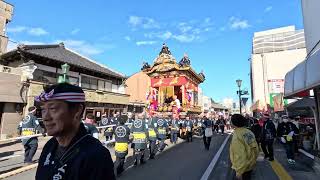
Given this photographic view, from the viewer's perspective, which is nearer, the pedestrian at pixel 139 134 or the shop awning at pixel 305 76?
the shop awning at pixel 305 76

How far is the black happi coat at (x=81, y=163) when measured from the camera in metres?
1.80

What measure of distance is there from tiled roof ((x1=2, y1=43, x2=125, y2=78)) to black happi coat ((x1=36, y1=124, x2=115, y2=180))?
19127 mm

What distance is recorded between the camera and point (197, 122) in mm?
27156

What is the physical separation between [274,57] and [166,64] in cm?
4333

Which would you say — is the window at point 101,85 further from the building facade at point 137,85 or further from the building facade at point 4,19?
the building facade at point 137,85

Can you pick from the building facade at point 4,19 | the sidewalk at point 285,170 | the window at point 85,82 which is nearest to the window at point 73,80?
the window at point 85,82

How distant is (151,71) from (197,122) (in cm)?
650

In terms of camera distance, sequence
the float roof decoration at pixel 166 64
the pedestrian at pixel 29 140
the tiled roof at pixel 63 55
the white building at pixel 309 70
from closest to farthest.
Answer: the white building at pixel 309 70 < the pedestrian at pixel 29 140 < the tiled roof at pixel 63 55 < the float roof decoration at pixel 166 64

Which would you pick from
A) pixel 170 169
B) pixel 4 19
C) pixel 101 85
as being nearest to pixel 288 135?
pixel 170 169

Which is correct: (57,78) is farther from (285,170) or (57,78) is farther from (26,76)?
(285,170)

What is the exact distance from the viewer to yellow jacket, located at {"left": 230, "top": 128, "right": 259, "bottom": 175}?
4879mm

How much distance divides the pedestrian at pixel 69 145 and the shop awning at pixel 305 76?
6.45 meters

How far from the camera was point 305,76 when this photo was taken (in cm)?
820

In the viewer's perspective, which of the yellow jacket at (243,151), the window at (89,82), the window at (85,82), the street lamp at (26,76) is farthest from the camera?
the window at (89,82)
